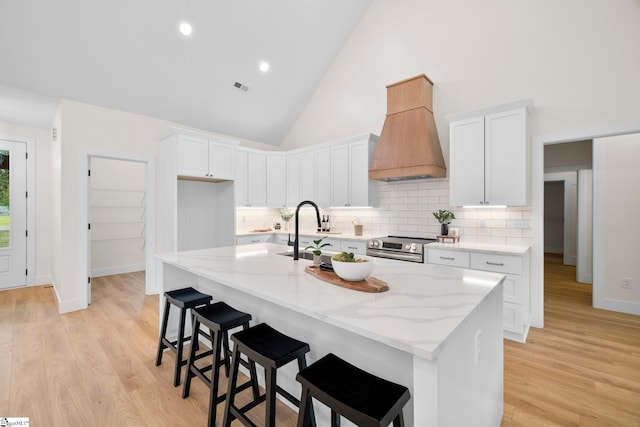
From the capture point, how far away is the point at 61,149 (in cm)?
375

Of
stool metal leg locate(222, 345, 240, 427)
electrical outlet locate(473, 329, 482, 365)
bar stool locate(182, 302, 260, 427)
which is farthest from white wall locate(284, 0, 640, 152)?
stool metal leg locate(222, 345, 240, 427)

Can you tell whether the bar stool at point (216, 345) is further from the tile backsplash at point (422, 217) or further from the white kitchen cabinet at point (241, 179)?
the white kitchen cabinet at point (241, 179)

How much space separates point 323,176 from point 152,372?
11.7 feet

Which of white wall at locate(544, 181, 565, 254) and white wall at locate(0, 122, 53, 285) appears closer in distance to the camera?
white wall at locate(0, 122, 53, 285)

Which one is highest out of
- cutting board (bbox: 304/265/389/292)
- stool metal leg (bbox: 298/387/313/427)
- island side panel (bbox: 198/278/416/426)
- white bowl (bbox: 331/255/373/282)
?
white bowl (bbox: 331/255/373/282)

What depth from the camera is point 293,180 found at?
18.1 ft

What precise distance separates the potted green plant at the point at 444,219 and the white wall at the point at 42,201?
640 cm

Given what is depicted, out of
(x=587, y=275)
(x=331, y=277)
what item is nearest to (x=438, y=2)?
(x=331, y=277)

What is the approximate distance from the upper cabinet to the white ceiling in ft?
9.01

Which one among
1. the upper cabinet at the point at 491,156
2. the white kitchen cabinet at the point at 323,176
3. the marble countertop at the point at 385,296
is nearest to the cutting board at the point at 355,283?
the marble countertop at the point at 385,296

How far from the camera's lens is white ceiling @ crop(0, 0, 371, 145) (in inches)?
126

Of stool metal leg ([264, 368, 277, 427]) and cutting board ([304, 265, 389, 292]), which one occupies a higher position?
cutting board ([304, 265, 389, 292])

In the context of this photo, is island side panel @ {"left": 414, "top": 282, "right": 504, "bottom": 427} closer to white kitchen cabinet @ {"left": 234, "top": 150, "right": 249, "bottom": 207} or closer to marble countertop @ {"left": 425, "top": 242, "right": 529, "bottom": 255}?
marble countertop @ {"left": 425, "top": 242, "right": 529, "bottom": 255}

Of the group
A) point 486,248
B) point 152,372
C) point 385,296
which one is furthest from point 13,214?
point 486,248
